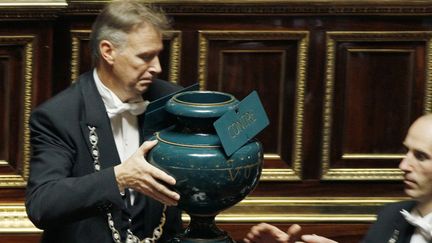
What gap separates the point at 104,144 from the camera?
8.84 feet

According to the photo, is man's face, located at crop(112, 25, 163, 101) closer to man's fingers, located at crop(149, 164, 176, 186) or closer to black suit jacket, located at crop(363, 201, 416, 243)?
man's fingers, located at crop(149, 164, 176, 186)

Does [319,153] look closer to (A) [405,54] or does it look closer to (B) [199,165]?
(A) [405,54]

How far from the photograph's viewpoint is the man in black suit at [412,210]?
8.20 ft

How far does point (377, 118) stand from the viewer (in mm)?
3900

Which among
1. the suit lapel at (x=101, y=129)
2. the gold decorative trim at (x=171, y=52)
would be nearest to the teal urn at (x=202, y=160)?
the suit lapel at (x=101, y=129)

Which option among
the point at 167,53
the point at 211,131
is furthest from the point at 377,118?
the point at 211,131

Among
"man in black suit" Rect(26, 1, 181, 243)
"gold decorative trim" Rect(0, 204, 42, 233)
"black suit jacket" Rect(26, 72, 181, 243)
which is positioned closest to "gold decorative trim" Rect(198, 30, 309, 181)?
"gold decorative trim" Rect(0, 204, 42, 233)

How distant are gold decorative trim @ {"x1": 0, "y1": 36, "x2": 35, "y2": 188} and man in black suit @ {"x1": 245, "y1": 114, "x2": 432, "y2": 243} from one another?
4.34ft

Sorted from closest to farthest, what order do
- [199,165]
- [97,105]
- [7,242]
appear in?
[199,165] < [97,105] < [7,242]

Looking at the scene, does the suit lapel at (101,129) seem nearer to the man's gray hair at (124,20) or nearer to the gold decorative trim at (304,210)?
the man's gray hair at (124,20)

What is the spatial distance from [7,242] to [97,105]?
1155 mm

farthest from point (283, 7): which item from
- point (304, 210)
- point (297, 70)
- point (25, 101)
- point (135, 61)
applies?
point (135, 61)

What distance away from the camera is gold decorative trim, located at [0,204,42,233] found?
3703 millimetres

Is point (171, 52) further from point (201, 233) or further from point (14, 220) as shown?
point (201, 233)
